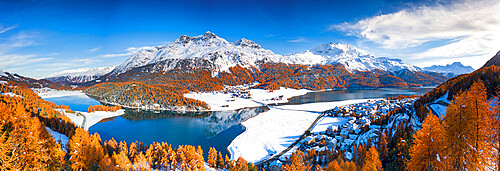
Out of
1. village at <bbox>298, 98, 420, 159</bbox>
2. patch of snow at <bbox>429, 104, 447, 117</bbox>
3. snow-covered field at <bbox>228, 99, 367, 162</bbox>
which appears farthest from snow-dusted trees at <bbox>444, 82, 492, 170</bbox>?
patch of snow at <bbox>429, 104, 447, 117</bbox>

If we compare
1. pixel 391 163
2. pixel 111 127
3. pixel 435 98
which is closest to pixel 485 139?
pixel 391 163

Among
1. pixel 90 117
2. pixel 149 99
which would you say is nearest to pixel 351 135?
pixel 90 117

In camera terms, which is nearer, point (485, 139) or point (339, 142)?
point (485, 139)

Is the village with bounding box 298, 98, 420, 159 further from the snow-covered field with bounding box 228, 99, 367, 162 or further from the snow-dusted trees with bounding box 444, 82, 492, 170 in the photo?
the snow-dusted trees with bounding box 444, 82, 492, 170

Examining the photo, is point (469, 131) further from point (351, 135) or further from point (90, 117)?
point (90, 117)

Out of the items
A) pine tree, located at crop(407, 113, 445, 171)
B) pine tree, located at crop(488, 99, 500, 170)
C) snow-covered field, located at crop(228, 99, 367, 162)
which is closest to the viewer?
pine tree, located at crop(488, 99, 500, 170)

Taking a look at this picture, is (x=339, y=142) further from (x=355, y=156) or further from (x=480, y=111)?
(x=480, y=111)

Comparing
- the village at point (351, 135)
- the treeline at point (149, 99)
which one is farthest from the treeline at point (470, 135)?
the treeline at point (149, 99)
